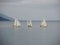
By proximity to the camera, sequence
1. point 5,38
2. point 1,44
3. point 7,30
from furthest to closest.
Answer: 1. point 7,30
2. point 5,38
3. point 1,44

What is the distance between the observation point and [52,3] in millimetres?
2309

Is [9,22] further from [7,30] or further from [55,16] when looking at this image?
[55,16]

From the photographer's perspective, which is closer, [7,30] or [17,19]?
[17,19]

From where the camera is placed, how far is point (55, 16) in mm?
2260

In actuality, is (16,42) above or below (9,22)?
below

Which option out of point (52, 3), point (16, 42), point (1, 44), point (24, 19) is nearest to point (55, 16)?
point (52, 3)

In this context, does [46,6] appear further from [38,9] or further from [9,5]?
[9,5]

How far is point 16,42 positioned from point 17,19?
0.29 m

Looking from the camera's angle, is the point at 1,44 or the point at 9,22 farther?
the point at 9,22

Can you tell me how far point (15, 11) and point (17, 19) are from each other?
118 mm

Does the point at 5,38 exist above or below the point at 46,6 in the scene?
below

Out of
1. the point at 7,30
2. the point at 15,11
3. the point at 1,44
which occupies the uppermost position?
the point at 15,11

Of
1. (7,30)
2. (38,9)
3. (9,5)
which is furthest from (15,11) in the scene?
(7,30)

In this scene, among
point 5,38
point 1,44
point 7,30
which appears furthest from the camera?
point 7,30
